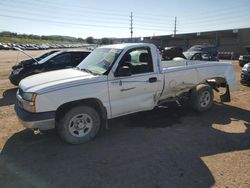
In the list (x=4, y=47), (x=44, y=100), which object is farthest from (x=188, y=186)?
(x=4, y=47)

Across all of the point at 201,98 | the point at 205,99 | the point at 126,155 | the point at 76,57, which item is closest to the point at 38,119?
the point at 126,155

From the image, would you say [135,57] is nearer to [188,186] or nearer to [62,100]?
[62,100]

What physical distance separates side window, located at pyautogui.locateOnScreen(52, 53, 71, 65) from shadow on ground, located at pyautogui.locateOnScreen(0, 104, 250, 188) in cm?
501

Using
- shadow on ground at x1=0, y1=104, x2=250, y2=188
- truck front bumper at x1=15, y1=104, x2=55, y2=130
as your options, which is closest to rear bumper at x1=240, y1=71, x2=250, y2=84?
shadow on ground at x1=0, y1=104, x2=250, y2=188

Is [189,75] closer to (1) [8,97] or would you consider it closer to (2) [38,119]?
(2) [38,119]

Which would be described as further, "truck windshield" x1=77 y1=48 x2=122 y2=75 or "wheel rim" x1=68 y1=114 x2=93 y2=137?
"truck windshield" x1=77 y1=48 x2=122 y2=75

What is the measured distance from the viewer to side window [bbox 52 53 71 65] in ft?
33.9

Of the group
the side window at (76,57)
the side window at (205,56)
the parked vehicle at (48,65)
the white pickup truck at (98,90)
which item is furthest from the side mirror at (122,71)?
the side window at (205,56)

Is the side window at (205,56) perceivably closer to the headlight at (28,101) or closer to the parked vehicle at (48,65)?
the parked vehicle at (48,65)

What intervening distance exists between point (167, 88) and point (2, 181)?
3967 millimetres

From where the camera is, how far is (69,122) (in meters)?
4.83

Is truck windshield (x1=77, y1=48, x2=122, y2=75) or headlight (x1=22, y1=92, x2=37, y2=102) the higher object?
truck windshield (x1=77, y1=48, x2=122, y2=75)

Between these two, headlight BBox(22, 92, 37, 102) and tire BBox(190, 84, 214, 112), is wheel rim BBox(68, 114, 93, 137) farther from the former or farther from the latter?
tire BBox(190, 84, 214, 112)

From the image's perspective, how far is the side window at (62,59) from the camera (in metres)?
10.3
